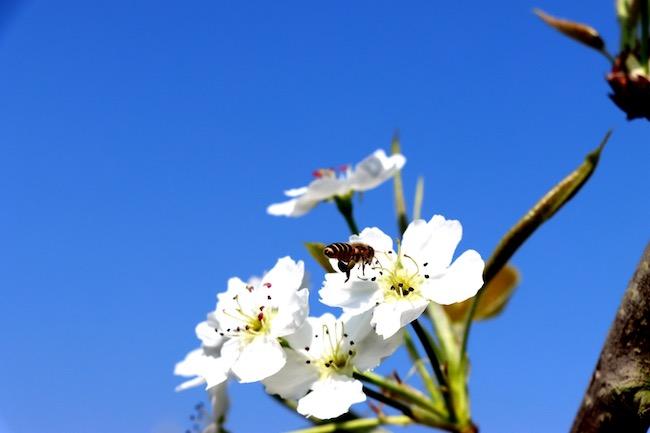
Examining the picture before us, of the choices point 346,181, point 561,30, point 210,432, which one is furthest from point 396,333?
point 561,30

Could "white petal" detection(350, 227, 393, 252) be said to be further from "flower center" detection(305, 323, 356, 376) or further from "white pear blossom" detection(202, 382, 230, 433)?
"white pear blossom" detection(202, 382, 230, 433)

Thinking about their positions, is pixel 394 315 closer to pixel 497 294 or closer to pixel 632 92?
pixel 632 92

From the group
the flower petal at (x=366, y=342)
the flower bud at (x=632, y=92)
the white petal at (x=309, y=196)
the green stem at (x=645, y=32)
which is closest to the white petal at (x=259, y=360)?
the flower petal at (x=366, y=342)

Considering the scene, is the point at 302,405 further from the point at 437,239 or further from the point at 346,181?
the point at 346,181

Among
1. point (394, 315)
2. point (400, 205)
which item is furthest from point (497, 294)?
point (394, 315)

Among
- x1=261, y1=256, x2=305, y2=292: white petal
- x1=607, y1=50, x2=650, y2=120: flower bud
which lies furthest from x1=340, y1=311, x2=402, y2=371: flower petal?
x1=607, y1=50, x2=650, y2=120: flower bud

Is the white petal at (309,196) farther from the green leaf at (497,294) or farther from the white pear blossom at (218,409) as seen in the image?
the green leaf at (497,294)

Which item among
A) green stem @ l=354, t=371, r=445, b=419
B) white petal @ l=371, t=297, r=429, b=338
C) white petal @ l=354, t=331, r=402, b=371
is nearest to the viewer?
white petal @ l=371, t=297, r=429, b=338
